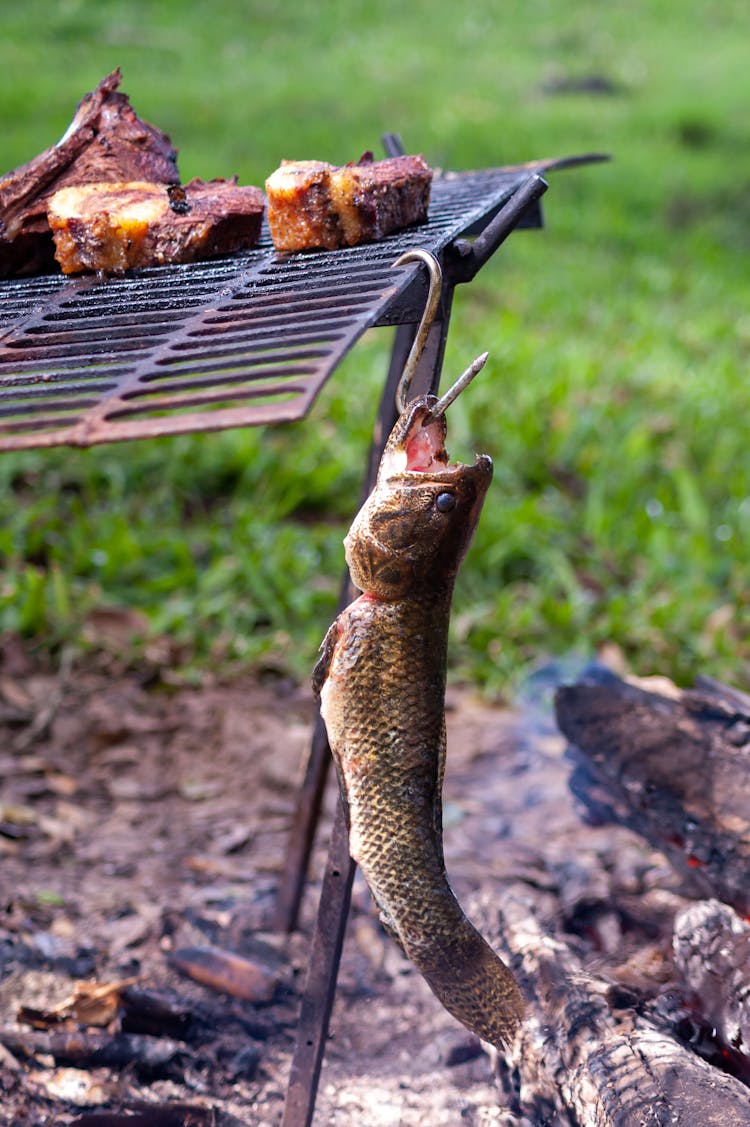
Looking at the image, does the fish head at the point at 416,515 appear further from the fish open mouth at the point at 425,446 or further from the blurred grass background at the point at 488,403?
the blurred grass background at the point at 488,403

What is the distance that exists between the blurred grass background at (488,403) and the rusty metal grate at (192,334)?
213 centimetres

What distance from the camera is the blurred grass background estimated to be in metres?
4.04

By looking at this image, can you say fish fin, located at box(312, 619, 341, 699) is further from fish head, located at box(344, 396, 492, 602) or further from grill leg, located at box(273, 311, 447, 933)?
grill leg, located at box(273, 311, 447, 933)

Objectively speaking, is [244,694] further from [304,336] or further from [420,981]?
[304,336]

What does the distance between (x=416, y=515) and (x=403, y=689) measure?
0.27 m

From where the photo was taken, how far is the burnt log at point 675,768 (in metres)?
2.32

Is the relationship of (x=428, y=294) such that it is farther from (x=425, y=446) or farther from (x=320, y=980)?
(x=320, y=980)

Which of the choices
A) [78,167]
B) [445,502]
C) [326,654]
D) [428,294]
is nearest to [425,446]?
[445,502]

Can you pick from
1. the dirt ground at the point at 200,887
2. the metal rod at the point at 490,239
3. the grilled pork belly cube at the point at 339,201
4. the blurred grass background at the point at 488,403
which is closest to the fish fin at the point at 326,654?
the metal rod at the point at 490,239

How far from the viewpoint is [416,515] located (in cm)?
159

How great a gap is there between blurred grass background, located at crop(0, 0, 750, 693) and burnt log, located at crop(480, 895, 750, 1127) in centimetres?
180

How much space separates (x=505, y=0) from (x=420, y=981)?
1070cm

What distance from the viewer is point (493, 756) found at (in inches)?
143

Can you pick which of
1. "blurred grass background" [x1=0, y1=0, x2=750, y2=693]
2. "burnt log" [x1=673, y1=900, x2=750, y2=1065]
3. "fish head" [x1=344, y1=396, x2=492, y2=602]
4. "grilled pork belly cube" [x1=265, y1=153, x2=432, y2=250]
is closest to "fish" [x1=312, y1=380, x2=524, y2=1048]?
"fish head" [x1=344, y1=396, x2=492, y2=602]
